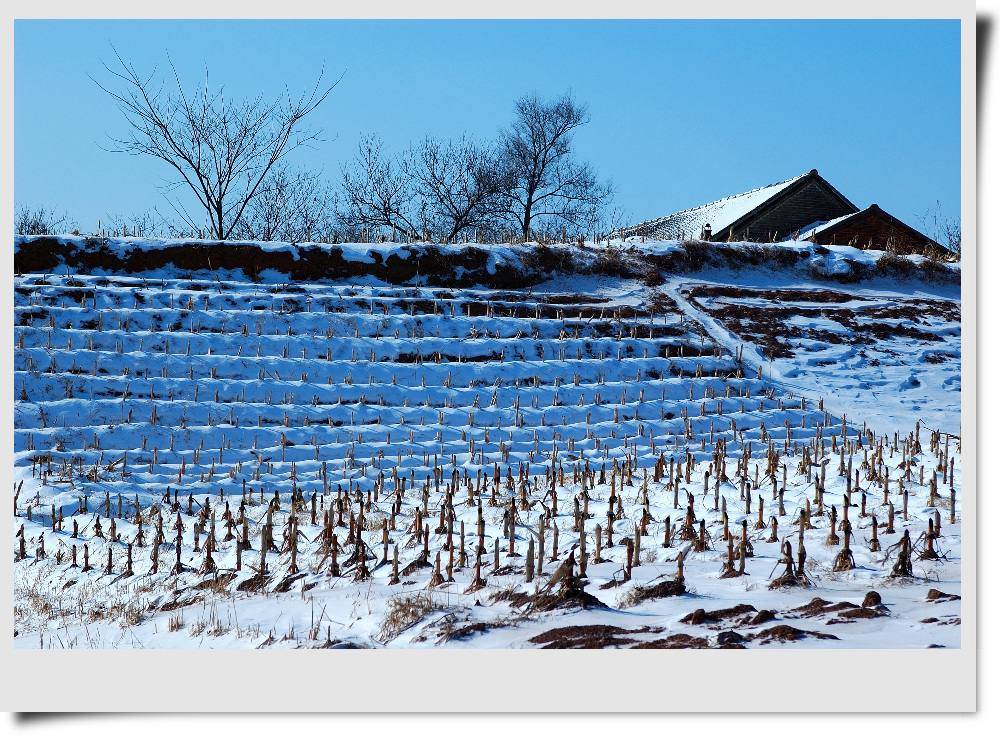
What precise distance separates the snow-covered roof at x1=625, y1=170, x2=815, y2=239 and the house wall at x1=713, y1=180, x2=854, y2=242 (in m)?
0.34

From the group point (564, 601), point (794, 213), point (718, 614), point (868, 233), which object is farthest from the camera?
point (794, 213)

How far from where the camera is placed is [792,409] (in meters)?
15.1

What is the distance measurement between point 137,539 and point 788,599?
18.3 feet

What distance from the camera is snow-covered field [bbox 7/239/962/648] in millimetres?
6352

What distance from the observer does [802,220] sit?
28406 millimetres

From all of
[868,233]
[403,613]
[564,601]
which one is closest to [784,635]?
[564,601]

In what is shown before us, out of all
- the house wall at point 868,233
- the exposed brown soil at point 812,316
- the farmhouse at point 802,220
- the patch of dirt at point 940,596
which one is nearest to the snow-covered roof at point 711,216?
the farmhouse at point 802,220

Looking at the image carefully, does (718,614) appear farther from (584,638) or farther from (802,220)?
(802,220)

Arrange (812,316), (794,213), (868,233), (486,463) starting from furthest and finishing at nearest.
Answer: (794,213)
(868,233)
(812,316)
(486,463)

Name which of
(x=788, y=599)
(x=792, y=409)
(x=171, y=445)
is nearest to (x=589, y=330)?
(x=792, y=409)

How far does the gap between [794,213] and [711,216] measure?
2.64 m

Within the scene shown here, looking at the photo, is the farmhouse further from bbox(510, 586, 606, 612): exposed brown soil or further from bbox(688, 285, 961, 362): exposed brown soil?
bbox(510, 586, 606, 612): exposed brown soil

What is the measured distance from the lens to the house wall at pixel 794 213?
28.0 m

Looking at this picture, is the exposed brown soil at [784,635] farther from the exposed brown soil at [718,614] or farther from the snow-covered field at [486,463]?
the exposed brown soil at [718,614]
